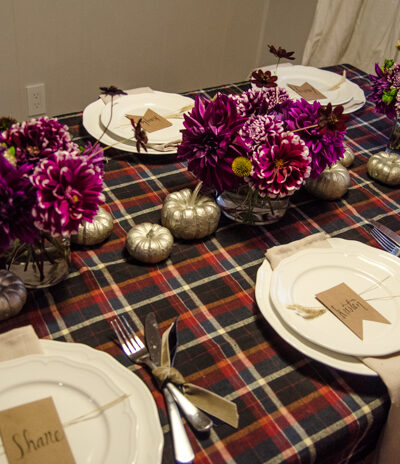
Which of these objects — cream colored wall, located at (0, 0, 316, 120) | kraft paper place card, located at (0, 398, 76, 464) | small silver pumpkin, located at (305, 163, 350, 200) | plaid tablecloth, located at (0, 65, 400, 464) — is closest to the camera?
kraft paper place card, located at (0, 398, 76, 464)

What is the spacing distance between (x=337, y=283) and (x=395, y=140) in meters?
0.59

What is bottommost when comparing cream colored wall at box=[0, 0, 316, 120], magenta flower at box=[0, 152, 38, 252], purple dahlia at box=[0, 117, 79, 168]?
cream colored wall at box=[0, 0, 316, 120]

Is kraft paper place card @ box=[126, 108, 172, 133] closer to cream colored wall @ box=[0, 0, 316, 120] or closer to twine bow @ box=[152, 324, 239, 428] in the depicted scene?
twine bow @ box=[152, 324, 239, 428]

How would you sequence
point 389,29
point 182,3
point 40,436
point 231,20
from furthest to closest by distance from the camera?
point 389,29
point 231,20
point 182,3
point 40,436

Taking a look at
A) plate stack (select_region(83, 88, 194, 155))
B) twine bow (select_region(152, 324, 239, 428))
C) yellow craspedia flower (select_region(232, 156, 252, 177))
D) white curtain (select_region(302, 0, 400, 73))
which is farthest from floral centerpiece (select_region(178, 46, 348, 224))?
white curtain (select_region(302, 0, 400, 73))

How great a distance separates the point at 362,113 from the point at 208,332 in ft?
3.37

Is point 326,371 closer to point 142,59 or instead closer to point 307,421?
point 307,421

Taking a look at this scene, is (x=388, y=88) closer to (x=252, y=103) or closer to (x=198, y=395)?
(x=252, y=103)

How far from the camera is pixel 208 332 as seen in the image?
87cm

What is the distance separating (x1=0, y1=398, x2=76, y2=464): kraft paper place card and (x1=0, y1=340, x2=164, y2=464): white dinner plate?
0.01 m

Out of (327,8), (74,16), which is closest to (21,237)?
(74,16)

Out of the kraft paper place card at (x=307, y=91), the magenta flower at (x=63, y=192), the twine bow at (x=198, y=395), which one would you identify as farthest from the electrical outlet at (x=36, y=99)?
the twine bow at (x=198, y=395)

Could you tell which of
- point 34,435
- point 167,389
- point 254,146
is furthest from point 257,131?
point 34,435

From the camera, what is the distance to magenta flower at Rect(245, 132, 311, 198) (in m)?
0.95
